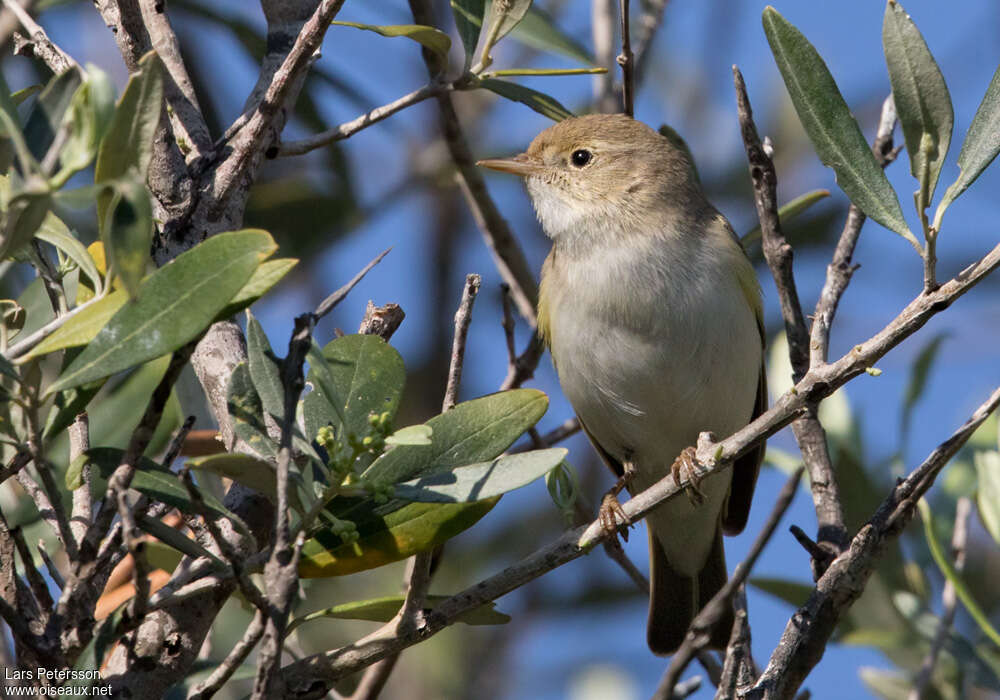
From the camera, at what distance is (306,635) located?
178 inches

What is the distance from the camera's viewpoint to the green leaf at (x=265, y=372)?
171cm

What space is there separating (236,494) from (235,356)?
0.93 feet

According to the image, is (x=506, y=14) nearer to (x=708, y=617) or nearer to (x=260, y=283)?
(x=260, y=283)

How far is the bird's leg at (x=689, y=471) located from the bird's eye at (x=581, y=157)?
1.32 metres

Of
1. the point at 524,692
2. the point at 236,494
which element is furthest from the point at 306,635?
the point at 236,494

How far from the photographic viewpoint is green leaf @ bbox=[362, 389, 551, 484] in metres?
1.79

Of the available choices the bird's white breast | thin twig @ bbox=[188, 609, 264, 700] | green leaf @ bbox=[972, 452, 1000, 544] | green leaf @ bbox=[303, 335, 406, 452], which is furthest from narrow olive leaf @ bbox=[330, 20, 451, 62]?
green leaf @ bbox=[972, 452, 1000, 544]

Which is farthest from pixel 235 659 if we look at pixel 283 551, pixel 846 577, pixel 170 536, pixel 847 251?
pixel 847 251

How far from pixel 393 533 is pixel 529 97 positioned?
1.25 m

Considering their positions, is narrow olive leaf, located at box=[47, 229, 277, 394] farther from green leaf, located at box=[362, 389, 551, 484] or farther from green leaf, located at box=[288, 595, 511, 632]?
green leaf, located at box=[288, 595, 511, 632]

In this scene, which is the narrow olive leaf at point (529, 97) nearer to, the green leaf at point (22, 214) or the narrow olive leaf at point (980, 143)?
the narrow olive leaf at point (980, 143)

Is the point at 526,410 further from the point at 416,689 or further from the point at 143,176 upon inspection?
the point at 416,689

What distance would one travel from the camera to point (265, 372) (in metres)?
1.73

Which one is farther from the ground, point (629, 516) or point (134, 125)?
point (134, 125)
